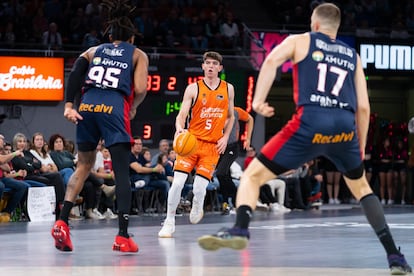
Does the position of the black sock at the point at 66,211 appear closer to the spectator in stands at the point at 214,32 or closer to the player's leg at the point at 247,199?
the player's leg at the point at 247,199

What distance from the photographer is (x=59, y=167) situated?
15992mm

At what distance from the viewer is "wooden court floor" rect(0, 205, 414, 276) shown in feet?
23.4

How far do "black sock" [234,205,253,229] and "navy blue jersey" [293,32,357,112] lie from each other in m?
0.80

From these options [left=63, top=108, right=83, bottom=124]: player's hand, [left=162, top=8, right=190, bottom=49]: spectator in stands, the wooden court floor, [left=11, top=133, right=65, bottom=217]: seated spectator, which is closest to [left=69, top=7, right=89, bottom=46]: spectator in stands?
[left=162, top=8, right=190, bottom=49]: spectator in stands

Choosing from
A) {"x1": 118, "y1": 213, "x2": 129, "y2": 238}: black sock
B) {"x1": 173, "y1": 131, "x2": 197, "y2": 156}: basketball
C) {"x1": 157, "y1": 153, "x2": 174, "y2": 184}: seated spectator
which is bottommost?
{"x1": 118, "y1": 213, "x2": 129, "y2": 238}: black sock

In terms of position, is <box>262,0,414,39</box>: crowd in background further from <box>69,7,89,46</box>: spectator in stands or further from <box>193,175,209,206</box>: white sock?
<box>193,175,209,206</box>: white sock

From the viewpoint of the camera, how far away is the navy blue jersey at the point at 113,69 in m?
8.47

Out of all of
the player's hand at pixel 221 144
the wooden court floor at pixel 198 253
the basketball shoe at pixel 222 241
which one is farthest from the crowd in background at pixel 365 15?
the basketball shoe at pixel 222 241

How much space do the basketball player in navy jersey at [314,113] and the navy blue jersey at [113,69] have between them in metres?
2.20

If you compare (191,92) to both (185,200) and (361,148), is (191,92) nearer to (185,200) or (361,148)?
(361,148)

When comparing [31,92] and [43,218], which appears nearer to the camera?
[43,218]

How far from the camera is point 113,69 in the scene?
8469 millimetres

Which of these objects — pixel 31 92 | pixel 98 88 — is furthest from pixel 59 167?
pixel 98 88

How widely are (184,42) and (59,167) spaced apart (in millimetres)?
7239
